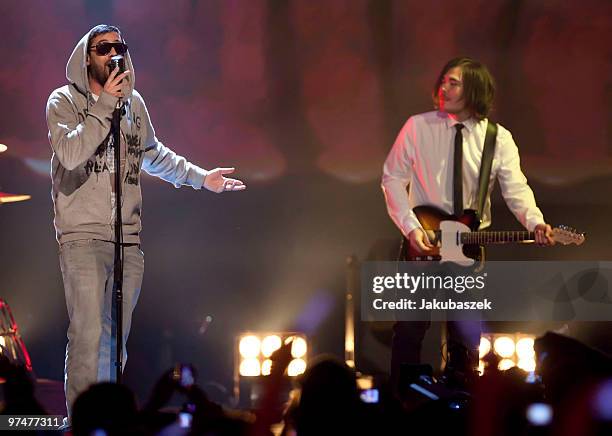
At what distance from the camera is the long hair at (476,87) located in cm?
524

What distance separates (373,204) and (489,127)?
1.05m

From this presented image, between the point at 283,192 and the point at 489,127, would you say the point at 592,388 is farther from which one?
the point at 283,192

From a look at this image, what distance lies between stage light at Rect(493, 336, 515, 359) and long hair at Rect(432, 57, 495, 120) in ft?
5.01

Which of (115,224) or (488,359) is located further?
(115,224)

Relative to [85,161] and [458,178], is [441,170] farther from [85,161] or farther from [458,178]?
[85,161]

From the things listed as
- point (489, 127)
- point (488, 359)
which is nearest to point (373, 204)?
point (489, 127)

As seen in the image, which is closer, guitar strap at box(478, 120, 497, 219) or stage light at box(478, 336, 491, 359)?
guitar strap at box(478, 120, 497, 219)

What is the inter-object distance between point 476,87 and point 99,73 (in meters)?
2.45

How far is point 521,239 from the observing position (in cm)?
509

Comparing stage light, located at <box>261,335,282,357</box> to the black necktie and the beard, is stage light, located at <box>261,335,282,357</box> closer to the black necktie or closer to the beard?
the black necktie

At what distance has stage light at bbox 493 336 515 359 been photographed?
569 centimetres

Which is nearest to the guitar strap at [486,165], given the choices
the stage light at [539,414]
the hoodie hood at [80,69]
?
the hoodie hood at [80,69]

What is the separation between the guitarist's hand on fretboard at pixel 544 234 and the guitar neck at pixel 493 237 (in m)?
0.05

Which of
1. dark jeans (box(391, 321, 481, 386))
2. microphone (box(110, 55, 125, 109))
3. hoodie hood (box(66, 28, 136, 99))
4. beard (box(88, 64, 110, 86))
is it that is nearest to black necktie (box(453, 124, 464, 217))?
dark jeans (box(391, 321, 481, 386))
